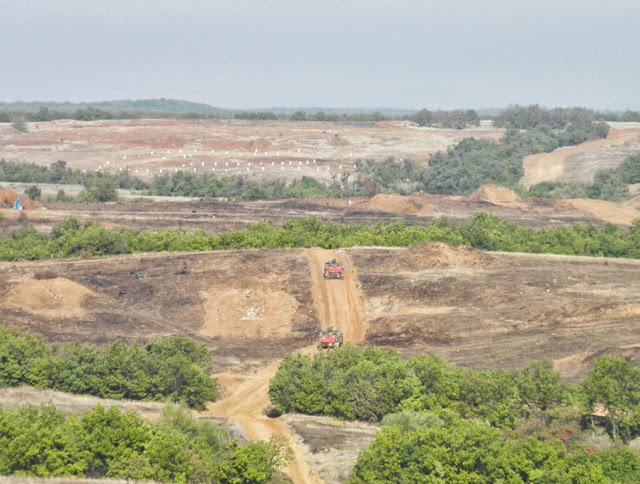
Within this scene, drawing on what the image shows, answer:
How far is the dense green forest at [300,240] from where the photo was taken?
201ft

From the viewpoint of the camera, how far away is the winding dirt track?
1246 inches

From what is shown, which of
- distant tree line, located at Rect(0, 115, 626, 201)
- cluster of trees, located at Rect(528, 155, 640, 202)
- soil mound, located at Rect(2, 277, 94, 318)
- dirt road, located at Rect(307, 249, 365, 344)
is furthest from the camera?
cluster of trees, located at Rect(528, 155, 640, 202)

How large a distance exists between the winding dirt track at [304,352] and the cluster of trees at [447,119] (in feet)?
411

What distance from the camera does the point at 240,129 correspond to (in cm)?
16625

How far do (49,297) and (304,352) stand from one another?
16402 mm

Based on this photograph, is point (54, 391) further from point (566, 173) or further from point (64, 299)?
point (566, 173)

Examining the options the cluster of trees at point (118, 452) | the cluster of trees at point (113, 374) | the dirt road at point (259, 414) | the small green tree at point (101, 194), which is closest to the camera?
the cluster of trees at point (118, 452)

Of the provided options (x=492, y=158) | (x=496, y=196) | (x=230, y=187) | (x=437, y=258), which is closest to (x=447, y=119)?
(x=492, y=158)

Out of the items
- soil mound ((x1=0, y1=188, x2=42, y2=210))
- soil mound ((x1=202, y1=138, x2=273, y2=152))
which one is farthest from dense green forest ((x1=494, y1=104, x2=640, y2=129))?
soil mound ((x1=0, y1=188, x2=42, y2=210))

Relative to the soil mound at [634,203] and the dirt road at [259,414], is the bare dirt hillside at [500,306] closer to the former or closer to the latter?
the dirt road at [259,414]

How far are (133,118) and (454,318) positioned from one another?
152131 millimetres

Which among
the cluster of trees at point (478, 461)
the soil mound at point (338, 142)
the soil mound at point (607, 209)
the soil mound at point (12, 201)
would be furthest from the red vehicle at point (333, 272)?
the soil mound at point (338, 142)

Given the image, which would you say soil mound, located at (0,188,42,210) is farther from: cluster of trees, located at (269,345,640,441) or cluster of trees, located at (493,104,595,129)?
cluster of trees, located at (493,104,595,129)

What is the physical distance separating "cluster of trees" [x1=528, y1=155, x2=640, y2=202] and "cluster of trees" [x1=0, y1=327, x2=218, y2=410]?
6605 centimetres
